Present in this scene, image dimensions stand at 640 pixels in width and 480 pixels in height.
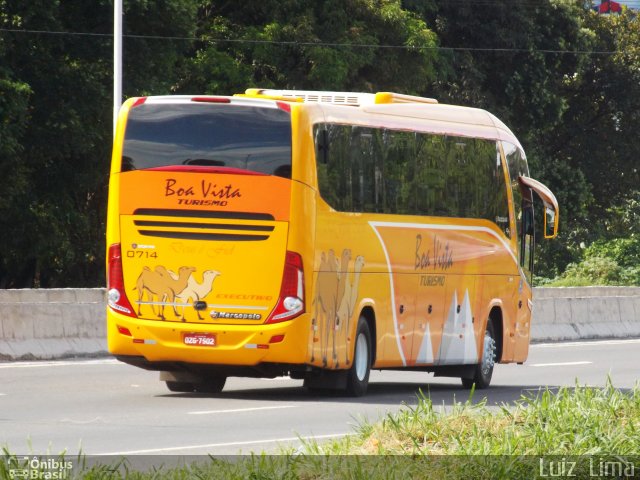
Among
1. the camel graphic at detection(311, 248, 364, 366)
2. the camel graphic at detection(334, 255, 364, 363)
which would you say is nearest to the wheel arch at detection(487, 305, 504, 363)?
the camel graphic at detection(334, 255, 364, 363)

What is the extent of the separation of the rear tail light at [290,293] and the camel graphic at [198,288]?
2.41ft

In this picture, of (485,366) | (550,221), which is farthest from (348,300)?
(550,221)

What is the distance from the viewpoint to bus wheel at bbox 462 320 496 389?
65.8 feet

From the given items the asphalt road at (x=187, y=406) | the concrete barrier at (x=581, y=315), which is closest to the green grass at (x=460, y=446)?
the asphalt road at (x=187, y=406)

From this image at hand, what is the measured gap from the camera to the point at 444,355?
63.0 feet

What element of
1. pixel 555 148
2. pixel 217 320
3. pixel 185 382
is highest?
pixel 217 320

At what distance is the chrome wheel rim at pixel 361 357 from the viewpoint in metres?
17.4

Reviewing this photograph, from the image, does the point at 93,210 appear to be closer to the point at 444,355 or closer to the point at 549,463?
the point at 444,355

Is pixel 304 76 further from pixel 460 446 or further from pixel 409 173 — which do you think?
pixel 460 446

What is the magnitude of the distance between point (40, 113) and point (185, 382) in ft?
60.9

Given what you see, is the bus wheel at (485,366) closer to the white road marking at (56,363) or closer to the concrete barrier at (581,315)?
the white road marking at (56,363)

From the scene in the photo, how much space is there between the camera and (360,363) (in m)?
17.5

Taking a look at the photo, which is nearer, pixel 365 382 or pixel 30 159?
pixel 365 382

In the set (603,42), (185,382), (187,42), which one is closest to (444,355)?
(185,382)
